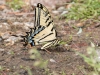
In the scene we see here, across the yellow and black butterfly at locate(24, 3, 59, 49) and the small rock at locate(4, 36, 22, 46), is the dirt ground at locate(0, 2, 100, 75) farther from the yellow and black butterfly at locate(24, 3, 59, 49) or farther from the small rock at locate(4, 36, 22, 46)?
the yellow and black butterfly at locate(24, 3, 59, 49)

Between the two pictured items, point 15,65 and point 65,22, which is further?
point 65,22

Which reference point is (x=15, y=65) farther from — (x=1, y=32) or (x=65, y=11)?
(x=65, y=11)

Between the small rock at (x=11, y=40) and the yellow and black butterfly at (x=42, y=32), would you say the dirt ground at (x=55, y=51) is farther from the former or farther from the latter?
the yellow and black butterfly at (x=42, y=32)

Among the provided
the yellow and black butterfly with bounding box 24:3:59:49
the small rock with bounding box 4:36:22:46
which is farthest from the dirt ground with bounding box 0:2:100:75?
the yellow and black butterfly with bounding box 24:3:59:49

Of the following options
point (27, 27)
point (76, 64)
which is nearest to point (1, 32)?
point (27, 27)

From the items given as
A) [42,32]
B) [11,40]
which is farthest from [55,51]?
[11,40]

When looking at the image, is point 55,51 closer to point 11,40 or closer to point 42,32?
point 42,32

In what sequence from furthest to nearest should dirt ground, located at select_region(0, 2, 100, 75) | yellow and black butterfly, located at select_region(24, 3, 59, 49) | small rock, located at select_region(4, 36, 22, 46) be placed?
small rock, located at select_region(4, 36, 22, 46) < yellow and black butterfly, located at select_region(24, 3, 59, 49) < dirt ground, located at select_region(0, 2, 100, 75)
